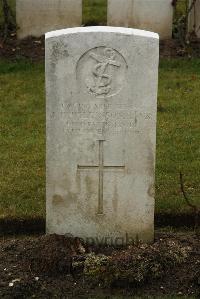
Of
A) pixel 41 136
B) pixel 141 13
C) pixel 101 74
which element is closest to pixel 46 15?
pixel 141 13

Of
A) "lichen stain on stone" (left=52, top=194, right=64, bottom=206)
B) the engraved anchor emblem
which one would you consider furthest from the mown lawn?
the engraved anchor emblem

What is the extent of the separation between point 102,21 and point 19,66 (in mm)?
2206

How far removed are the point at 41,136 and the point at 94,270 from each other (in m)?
3.29

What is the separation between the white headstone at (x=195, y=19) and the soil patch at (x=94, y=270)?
22.2 ft

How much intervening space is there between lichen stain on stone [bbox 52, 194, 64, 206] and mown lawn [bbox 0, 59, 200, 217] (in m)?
0.74

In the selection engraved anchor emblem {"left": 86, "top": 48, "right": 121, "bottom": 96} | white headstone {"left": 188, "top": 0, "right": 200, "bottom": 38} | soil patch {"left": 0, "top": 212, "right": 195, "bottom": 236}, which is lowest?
soil patch {"left": 0, "top": 212, "right": 195, "bottom": 236}

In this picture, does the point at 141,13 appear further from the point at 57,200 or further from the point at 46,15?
the point at 57,200

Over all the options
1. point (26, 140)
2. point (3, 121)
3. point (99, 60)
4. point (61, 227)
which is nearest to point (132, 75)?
point (99, 60)

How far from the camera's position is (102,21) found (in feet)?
41.2

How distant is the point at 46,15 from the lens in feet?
38.7

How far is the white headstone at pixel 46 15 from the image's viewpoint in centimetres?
1169

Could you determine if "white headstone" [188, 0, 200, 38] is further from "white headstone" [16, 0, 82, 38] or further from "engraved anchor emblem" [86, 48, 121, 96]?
"engraved anchor emblem" [86, 48, 121, 96]

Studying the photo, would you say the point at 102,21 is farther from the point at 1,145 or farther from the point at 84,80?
the point at 84,80

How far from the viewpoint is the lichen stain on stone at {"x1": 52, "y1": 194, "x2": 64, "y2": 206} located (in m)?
5.69
